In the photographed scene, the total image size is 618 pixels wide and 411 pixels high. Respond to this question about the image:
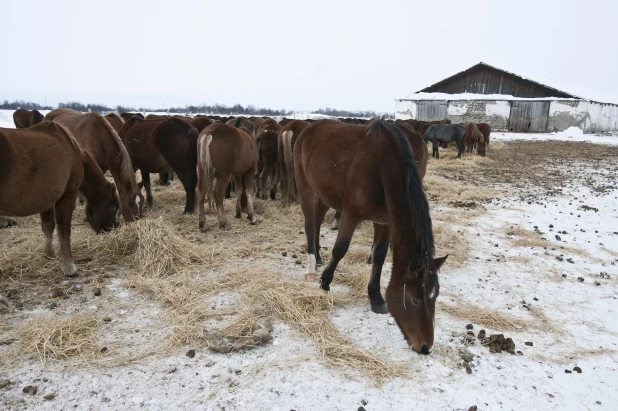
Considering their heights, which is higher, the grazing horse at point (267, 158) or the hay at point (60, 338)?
the grazing horse at point (267, 158)

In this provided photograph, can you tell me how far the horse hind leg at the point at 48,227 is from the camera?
4573 millimetres

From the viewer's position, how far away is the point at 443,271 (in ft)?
16.2

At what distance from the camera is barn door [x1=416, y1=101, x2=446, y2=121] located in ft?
117

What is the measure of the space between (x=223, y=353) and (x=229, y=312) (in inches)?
25.0

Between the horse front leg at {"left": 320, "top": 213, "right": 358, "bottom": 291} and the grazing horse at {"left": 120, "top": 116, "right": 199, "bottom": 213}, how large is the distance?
4.28 m

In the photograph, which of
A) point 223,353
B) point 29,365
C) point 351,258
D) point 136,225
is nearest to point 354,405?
point 223,353

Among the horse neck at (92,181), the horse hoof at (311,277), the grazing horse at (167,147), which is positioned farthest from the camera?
the grazing horse at (167,147)

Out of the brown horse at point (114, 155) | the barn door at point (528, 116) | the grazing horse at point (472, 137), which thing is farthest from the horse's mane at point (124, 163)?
the barn door at point (528, 116)

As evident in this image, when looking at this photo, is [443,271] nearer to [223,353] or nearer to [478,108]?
[223,353]

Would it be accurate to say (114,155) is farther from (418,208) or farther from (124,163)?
(418,208)

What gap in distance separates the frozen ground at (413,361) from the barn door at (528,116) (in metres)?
32.9

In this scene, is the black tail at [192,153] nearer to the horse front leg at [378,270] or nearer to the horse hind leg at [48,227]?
the horse hind leg at [48,227]

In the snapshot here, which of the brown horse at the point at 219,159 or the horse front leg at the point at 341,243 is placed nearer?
the horse front leg at the point at 341,243

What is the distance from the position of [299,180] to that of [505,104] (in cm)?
3554
